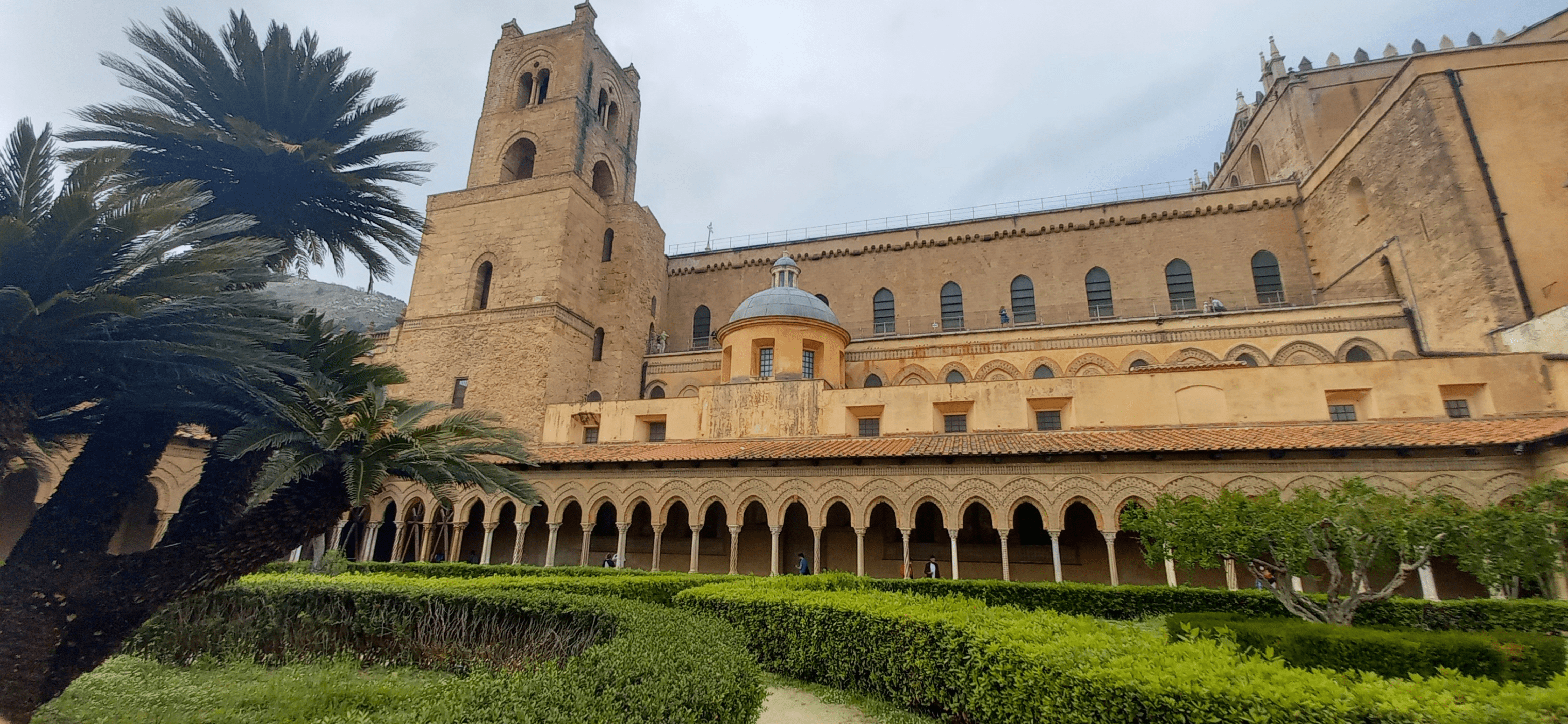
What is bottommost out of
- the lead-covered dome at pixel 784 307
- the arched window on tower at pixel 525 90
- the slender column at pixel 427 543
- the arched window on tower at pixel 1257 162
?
the slender column at pixel 427 543

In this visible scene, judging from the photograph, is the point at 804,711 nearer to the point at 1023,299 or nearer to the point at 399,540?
the point at 399,540

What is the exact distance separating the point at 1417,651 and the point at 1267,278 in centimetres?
2033

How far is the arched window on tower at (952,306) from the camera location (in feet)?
89.8

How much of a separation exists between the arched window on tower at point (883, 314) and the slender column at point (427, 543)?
16999mm

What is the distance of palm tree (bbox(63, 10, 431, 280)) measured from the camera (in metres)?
8.49

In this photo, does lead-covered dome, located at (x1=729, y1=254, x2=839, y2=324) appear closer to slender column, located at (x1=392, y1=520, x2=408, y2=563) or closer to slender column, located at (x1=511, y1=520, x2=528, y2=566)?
slender column, located at (x1=511, y1=520, x2=528, y2=566)

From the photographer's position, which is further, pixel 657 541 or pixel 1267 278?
pixel 1267 278

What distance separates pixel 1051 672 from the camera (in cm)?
527

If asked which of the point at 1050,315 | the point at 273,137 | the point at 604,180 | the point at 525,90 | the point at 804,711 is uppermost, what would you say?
the point at 525,90

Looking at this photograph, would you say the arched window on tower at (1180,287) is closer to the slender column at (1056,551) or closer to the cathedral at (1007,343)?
the cathedral at (1007,343)

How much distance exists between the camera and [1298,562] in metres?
9.50

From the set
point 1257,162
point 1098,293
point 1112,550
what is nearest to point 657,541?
point 1112,550

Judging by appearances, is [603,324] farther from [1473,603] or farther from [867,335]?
[1473,603]

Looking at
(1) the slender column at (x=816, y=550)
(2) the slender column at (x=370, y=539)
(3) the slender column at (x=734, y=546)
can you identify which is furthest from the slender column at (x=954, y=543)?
(2) the slender column at (x=370, y=539)
